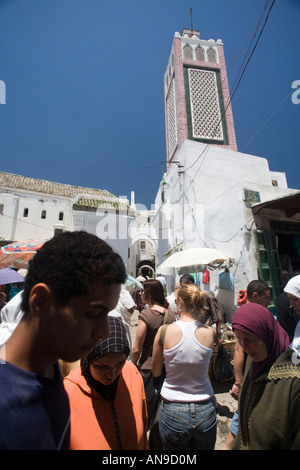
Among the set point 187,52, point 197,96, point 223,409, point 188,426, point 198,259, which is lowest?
point 223,409

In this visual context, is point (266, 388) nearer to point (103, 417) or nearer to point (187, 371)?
point (187, 371)

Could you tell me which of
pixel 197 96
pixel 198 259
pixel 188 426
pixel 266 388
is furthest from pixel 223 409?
pixel 197 96

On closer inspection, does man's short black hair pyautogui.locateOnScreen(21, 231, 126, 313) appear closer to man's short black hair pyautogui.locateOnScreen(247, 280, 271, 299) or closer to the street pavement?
man's short black hair pyautogui.locateOnScreen(247, 280, 271, 299)

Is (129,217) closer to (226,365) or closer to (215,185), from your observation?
(215,185)

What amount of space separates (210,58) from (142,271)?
20.7 metres

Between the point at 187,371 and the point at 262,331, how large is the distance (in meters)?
0.75

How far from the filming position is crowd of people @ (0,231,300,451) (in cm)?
68

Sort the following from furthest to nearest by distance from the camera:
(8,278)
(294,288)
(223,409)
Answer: (8,278)
(223,409)
(294,288)

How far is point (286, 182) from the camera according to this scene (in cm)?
1236

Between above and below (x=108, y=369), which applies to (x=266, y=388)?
below

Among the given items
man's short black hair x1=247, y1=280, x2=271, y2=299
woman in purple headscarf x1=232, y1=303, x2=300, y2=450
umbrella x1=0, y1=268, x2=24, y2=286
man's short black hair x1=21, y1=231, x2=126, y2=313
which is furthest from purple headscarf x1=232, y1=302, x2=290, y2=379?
umbrella x1=0, y1=268, x2=24, y2=286

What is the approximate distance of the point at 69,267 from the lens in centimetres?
76

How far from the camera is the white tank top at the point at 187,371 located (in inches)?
69.2
